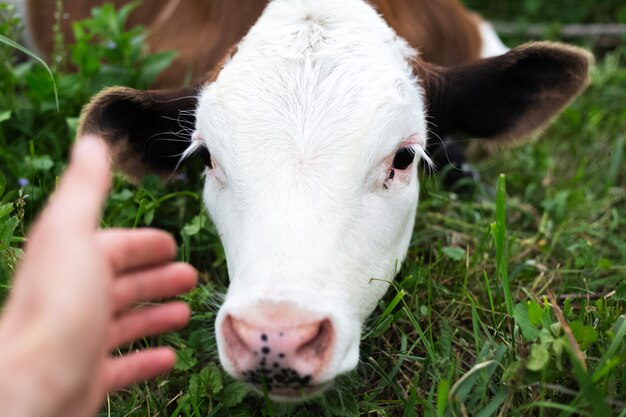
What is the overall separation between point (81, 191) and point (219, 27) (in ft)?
9.57

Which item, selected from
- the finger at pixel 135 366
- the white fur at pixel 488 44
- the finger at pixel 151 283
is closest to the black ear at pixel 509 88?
the white fur at pixel 488 44

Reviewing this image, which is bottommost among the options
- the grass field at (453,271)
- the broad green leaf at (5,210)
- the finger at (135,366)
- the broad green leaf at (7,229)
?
the grass field at (453,271)

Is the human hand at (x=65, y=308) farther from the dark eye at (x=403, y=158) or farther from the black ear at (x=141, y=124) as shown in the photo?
the black ear at (x=141, y=124)

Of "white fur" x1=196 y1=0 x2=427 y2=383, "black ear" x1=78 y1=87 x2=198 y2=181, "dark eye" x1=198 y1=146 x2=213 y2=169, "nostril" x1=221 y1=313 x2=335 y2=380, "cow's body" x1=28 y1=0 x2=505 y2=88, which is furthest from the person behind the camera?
"cow's body" x1=28 y1=0 x2=505 y2=88

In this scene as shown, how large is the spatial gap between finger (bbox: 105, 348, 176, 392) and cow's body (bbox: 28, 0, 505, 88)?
2.34 m

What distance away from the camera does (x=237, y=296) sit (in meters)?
2.30

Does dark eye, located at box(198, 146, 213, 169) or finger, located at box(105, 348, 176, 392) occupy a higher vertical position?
finger, located at box(105, 348, 176, 392)

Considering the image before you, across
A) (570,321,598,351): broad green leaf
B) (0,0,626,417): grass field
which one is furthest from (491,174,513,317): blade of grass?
(570,321,598,351): broad green leaf

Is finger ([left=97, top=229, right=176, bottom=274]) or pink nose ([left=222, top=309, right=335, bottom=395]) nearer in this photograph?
finger ([left=97, top=229, right=176, bottom=274])

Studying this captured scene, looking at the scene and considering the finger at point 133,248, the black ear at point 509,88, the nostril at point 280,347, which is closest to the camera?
the finger at point 133,248

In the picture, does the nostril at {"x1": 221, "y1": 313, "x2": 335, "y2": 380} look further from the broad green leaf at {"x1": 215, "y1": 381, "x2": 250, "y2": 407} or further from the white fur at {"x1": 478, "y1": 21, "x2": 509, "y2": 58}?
the white fur at {"x1": 478, "y1": 21, "x2": 509, "y2": 58}

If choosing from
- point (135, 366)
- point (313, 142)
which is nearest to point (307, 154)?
point (313, 142)

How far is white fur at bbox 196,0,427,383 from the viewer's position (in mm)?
2355

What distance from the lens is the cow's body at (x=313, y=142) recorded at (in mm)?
2236
